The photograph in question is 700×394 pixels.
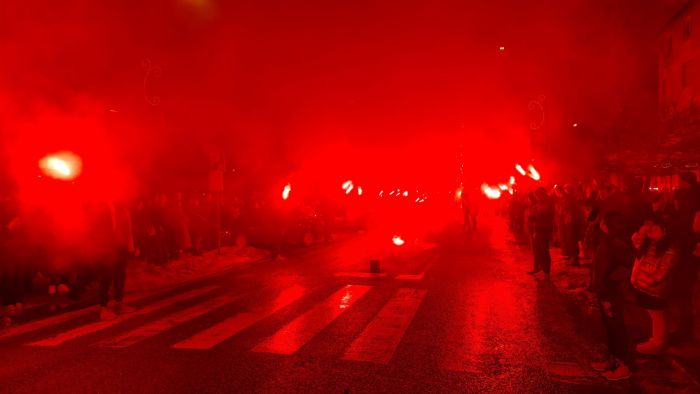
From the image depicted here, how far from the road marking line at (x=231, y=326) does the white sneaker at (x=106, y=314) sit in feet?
5.39

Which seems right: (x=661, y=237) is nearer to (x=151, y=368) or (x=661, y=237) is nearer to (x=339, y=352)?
(x=339, y=352)

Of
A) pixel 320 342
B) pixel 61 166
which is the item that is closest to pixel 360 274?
pixel 320 342

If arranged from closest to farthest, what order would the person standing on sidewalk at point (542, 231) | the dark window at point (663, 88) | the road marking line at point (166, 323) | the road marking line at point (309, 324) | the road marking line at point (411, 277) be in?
1. the road marking line at point (309, 324)
2. the road marking line at point (166, 323)
3. the road marking line at point (411, 277)
4. the person standing on sidewalk at point (542, 231)
5. the dark window at point (663, 88)

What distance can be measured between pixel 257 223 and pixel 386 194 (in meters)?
34.2

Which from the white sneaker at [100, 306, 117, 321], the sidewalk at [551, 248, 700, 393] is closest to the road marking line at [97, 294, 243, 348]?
the white sneaker at [100, 306, 117, 321]

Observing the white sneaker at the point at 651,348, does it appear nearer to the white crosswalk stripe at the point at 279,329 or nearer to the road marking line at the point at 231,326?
the white crosswalk stripe at the point at 279,329

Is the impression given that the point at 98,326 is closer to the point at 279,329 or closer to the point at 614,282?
the point at 279,329

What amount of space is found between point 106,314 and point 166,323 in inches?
41.4

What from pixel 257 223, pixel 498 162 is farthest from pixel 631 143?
pixel 498 162

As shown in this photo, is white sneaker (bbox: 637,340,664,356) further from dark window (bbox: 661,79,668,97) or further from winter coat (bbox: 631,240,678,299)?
dark window (bbox: 661,79,668,97)

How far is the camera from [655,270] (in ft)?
18.6

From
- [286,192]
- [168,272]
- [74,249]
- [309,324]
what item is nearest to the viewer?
[309,324]

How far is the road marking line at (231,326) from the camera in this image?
6398mm

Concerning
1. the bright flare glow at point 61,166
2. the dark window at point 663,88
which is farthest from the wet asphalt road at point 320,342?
the dark window at point 663,88
